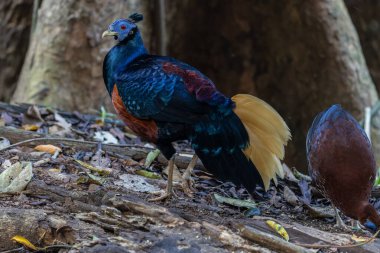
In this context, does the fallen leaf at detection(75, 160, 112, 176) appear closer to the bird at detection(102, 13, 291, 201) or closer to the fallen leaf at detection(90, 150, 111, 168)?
the fallen leaf at detection(90, 150, 111, 168)

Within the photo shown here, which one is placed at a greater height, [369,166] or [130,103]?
[130,103]

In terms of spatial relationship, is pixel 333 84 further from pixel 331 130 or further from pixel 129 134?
pixel 331 130

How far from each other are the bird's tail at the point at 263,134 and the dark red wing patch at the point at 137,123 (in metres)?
0.52

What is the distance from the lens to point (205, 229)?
11.4ft

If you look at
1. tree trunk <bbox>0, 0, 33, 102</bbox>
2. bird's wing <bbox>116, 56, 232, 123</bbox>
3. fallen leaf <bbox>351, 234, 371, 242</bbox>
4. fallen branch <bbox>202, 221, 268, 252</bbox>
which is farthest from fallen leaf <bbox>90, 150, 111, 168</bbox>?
tree trunk <bbox>0, 0, 33, 102</bbox>

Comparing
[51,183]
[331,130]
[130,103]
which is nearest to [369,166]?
[331,130]

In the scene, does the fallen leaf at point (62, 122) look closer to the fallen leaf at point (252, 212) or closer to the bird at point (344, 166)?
the fallen leaf at point (252, 212)

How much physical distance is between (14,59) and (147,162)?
4.02 metres

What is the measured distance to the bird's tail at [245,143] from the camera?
3941mm

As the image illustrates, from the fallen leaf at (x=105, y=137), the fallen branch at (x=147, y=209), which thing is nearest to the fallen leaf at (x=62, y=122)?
the fallen leaf at (x=105, y=137)

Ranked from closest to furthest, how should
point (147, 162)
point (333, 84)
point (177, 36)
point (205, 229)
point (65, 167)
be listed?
1. point (205, 229)
2. point (65, 167)
3. point (147, 162)
4. point (333, 84)
5. point (177, 36)

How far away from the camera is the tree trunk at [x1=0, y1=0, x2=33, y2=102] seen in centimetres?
Result: 818

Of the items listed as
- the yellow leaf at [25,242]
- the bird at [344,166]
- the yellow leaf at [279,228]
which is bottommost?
the yellow leaf at [25,242]

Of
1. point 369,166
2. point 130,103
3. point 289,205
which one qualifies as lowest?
point 289,205
